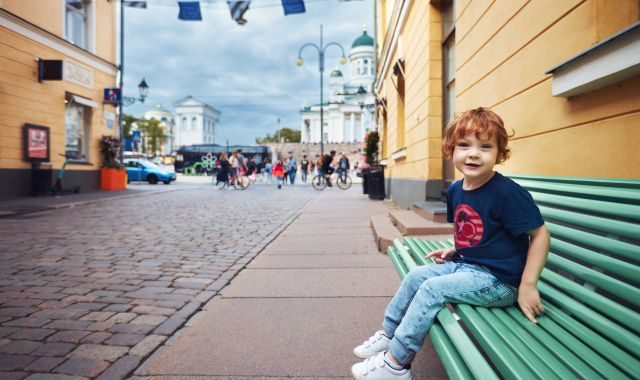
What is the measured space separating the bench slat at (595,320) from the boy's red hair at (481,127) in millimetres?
629

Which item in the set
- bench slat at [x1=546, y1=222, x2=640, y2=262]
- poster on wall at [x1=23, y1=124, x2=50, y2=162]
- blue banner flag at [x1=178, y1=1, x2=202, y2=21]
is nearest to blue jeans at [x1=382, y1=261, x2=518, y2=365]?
bench slat at [x1=546, y1=222, x2=640, y2=262]

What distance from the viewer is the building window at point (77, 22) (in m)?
16.2

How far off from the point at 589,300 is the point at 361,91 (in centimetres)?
1914

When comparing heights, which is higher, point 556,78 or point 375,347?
point 556,78

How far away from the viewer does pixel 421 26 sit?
25.7 ft

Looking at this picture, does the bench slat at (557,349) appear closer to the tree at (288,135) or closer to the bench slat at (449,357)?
the bench slat at (449,357)

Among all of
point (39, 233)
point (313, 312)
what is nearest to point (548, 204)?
point (313, 312)

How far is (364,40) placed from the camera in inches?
3406

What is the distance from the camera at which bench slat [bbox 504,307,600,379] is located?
1.26m

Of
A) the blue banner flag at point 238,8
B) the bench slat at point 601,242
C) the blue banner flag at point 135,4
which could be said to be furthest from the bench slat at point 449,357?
the blue banner flag at point 135,4

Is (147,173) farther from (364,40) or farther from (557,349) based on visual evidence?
(364,40)

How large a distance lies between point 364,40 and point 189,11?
76.8 meters

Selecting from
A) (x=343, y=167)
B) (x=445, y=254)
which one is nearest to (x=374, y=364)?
(x=445, y=254)

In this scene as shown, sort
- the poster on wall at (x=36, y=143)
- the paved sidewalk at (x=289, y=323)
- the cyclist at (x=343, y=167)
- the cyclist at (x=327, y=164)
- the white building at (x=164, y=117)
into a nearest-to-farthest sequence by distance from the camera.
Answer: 1. the paved sidewalk at (x=289, y=323)
2. the poster on wall at (x=36, y=143)
3. the cyclist at (x=327, y=164)
4. the cyclist at (x=343, y=167)
5. the white building at (x=164, y=117)
